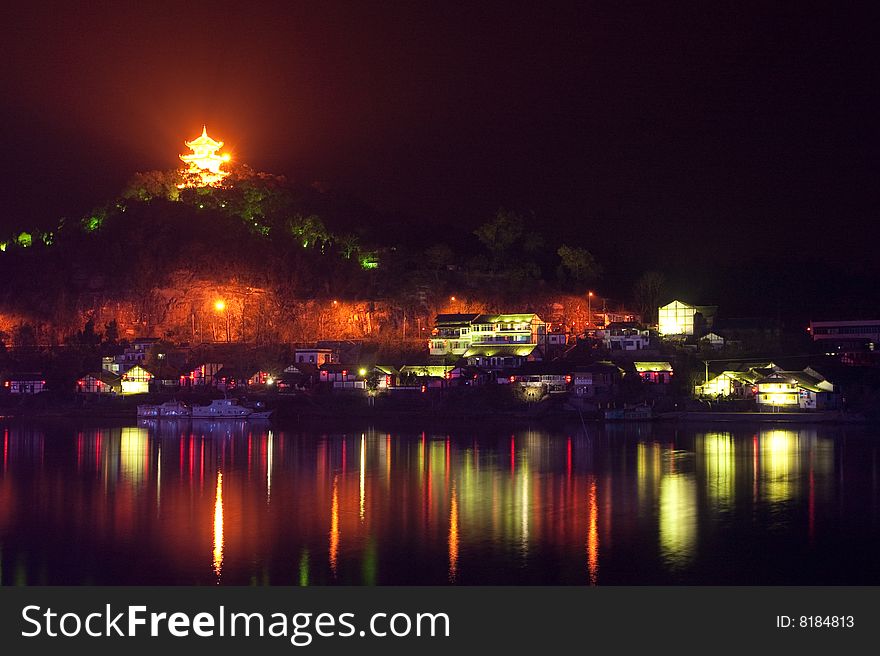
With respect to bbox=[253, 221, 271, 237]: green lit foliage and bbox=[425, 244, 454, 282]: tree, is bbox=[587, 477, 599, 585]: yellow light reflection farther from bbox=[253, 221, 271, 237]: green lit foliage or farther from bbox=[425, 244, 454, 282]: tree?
bbox=[253, 221, 271, 237]: green lit foliage

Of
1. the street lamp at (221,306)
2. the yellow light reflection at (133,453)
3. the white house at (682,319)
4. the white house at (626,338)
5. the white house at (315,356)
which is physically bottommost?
the yellow light reflection at (133,453)

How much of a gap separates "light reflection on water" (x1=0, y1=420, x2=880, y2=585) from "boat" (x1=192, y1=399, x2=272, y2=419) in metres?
8.54

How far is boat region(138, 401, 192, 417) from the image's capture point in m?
43.7

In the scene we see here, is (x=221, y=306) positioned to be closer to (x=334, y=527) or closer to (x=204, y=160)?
(x=204, y=160)

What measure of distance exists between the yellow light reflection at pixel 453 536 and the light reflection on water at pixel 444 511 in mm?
80

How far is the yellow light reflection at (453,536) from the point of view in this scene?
15555 mm

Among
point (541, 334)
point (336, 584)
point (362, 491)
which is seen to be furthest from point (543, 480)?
point (541, 334)

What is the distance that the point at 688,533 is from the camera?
60.0 ft

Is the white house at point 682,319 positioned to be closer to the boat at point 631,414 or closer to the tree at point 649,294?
the tree at point 649,294

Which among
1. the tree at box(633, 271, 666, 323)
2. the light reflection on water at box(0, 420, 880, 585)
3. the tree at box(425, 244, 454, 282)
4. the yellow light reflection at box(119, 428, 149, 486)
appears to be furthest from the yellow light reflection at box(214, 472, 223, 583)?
the tree at box(633, 271, 666, 323)

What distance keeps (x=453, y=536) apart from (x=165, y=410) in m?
28.6

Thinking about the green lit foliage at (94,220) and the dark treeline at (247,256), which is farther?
the green lit foliage at (94,220)

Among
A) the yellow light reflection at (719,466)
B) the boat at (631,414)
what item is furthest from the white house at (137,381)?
the yellow light reflection at (719,466)

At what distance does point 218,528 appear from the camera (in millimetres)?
18734
